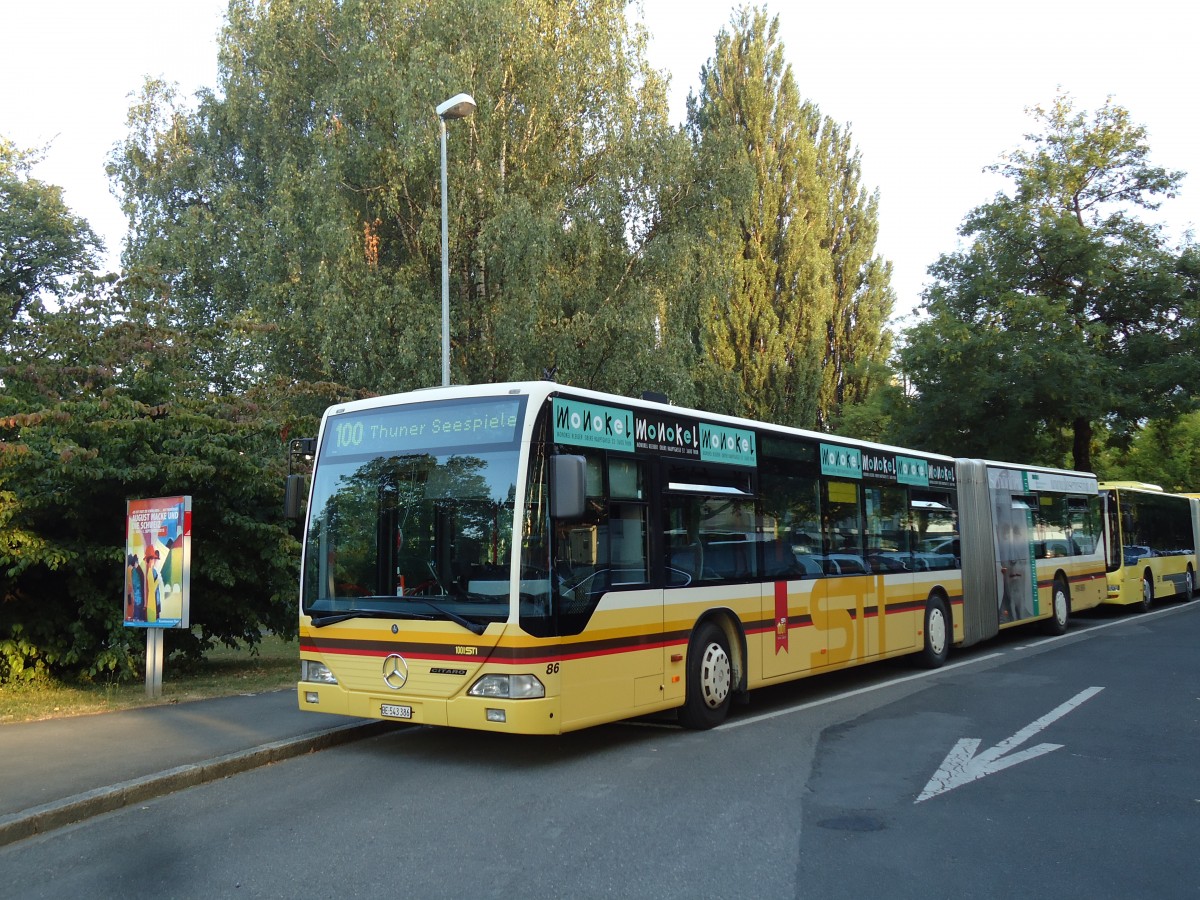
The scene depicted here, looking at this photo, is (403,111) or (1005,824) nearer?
(1005,824)

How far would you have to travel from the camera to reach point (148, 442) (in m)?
11.6

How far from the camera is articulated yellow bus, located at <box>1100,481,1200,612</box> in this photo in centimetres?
2234

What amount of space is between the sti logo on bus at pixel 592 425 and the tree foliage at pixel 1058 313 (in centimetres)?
2130

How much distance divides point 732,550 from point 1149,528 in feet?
61.4

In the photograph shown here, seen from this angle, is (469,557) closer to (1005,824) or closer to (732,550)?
(732,550)

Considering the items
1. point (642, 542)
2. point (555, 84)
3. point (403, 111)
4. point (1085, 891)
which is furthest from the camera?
point (555, 84)

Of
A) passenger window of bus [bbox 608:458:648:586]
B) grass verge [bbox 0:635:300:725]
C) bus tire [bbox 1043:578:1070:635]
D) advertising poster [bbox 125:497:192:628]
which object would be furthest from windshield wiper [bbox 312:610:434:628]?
bus tire [bbox 1043:578:1070:635]

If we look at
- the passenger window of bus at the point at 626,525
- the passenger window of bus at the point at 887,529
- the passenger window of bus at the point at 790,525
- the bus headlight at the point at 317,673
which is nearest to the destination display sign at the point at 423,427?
the passenger window of bus at the point at 626,525

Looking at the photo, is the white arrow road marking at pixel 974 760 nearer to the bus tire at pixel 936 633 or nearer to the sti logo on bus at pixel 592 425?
the sti logo on bus at pixel 592 425

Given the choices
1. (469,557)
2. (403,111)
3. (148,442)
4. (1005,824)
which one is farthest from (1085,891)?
(403,111)

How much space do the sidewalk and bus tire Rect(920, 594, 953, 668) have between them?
7656 mm

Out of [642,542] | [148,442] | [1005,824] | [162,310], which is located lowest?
[1005,824]

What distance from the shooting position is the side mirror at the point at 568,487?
722cm

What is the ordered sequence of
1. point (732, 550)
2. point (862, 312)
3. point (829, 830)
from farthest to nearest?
1. point (862, 312)
2. point (732, 550)
3. point (829, 830)
